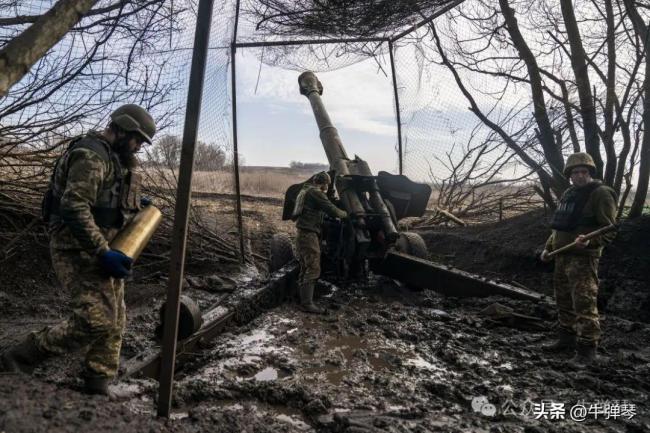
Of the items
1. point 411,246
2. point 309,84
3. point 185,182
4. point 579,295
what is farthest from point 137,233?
point 309,84

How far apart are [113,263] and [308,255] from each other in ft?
10.1

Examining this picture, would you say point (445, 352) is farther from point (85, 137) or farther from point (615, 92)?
point (615, 92)

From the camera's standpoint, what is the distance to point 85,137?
3.05m

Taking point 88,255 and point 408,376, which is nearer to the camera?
point 88,255

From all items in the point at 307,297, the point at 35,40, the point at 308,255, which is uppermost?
the point at 35,40

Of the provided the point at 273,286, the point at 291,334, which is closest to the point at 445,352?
the point at 291,334

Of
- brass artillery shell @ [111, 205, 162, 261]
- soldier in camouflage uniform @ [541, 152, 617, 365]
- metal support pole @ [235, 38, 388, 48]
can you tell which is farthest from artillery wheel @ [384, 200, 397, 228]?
brass artillery shell @ [111, 205, 162, 261]

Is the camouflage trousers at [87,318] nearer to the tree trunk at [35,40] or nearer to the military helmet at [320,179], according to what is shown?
the tree trunk at [35,40]

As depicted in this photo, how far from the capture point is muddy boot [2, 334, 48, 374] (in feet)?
9.90

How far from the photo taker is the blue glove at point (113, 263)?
2814 mm

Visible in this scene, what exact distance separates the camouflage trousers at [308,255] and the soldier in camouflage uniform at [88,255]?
2.72 metres

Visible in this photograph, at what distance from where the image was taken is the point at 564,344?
13.8 feet

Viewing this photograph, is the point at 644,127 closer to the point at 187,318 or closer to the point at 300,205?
the point at 300,205

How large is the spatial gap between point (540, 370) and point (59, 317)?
433cm
